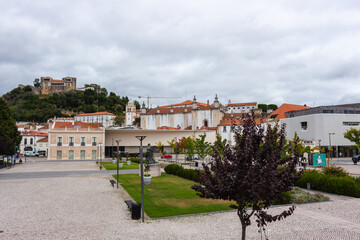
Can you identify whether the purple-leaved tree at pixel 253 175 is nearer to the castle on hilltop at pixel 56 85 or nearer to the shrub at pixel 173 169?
the shrub at pixel 173 169

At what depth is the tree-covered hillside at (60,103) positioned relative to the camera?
136125mm

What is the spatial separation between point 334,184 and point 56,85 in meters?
186

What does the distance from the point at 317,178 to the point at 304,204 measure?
4766 mm

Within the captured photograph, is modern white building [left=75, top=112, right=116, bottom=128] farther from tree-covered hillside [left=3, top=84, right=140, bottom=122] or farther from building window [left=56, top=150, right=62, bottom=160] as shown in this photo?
building window [left=56, top=150, right=62, bottom=160]

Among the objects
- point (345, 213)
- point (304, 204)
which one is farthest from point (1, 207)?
point (345, 213)

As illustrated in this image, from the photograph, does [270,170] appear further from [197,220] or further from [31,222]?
[31,222]

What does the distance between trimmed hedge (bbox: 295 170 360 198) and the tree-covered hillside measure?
125m

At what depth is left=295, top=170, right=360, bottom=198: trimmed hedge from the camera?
14.9 meters

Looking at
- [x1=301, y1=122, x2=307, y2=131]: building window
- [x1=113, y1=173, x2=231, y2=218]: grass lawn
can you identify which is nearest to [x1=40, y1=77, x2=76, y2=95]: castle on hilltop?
[x1=301, y1=122, x2=307, y2=131]: building window

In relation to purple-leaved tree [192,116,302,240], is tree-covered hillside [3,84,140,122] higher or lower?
higher

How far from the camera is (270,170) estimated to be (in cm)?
555

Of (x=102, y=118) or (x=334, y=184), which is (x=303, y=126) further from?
(x=102, y=118)

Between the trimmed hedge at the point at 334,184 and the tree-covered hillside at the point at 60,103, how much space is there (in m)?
125

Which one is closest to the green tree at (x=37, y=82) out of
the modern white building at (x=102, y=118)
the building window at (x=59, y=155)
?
the modern white building at (x=102, y=118)
